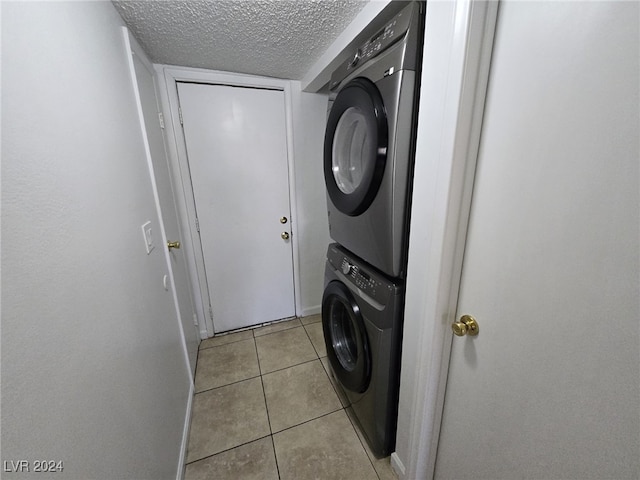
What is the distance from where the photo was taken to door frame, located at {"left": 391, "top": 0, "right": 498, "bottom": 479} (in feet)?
2.11

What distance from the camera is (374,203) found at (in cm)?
95

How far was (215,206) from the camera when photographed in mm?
1939

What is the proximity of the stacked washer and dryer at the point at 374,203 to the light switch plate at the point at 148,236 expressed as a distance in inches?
34.1

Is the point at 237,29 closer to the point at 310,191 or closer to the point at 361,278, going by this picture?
the point at 310,191

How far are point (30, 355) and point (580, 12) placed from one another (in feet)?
4.05

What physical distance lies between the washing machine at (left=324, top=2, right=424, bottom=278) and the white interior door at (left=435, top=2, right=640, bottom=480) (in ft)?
0.75

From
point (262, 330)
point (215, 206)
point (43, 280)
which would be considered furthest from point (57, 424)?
point (262, 330)

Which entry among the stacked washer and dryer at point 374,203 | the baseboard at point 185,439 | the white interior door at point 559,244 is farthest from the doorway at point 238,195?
the white interior door at point 559,244

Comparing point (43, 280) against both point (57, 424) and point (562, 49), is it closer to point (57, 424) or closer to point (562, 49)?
point (57, 424)

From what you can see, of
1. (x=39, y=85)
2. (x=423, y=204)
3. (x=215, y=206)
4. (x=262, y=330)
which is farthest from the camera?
(x=262, y=330)

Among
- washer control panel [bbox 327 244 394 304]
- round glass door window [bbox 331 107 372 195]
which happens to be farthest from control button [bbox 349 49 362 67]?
washer control panel [bbox 327 244 394 304]

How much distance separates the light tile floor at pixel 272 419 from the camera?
3.99 feet

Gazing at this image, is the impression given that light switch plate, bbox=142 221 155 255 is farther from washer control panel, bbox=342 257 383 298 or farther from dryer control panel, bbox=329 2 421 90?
dryer control panel, bbox=329 2 421 90

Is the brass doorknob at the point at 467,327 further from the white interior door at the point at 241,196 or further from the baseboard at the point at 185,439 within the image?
the white interior door at the point at 241,196
